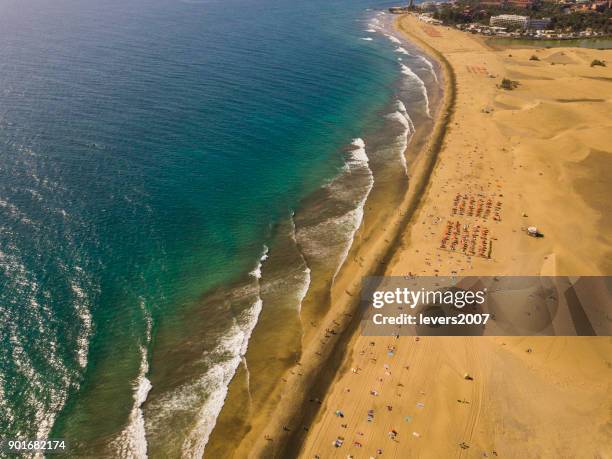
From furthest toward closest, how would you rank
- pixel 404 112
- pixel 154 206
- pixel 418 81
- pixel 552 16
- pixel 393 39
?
pixel 552 16
pixel 393 39
pixel 418 81
pixel 404 112
pixel 154 206

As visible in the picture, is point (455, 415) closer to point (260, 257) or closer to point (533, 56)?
point (260, 257)

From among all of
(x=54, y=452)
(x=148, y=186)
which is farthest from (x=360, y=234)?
(x=54, y=452)

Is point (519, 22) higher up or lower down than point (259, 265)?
higher up

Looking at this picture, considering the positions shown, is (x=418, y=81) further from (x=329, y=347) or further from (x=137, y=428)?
(x=137, y=428)

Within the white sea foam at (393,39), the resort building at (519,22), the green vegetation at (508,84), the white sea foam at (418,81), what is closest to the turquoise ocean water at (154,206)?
the white sea foam at (418,81)

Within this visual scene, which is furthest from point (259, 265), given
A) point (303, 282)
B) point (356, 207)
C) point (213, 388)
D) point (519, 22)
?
point (519, 22)

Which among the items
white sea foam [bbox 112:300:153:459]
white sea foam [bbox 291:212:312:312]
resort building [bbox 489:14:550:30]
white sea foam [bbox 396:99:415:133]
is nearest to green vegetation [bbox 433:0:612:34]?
resort building [bbox 489:14:550:30]

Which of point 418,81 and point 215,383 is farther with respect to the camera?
point 418,81
